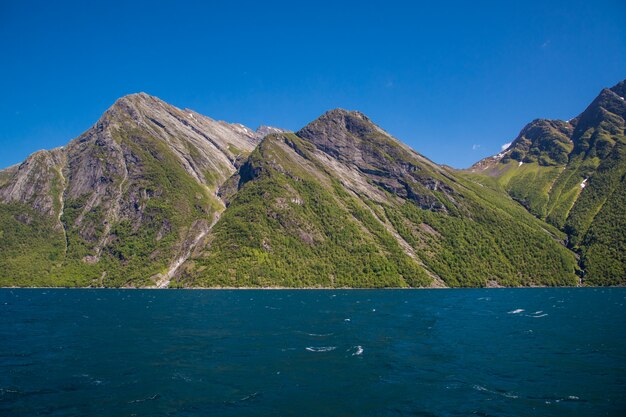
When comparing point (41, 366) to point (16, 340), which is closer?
point (41, 366)

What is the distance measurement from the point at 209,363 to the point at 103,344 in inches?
876

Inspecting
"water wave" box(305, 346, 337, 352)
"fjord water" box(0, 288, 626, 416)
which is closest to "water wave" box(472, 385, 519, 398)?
"fjord water" box(0, 288, 626, 416)

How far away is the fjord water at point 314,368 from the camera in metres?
34.2

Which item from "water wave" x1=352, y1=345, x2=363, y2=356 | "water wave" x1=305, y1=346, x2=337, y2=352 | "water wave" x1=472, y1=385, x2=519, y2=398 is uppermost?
"water wave" x1=305, y1=346, x2=337, y2=352

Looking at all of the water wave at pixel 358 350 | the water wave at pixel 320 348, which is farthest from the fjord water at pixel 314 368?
the water wave at pixel 320 348

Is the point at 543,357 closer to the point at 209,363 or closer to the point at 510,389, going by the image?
the point at 510,389

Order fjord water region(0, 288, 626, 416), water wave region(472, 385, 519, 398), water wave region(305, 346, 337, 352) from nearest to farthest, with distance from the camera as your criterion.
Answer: fjord water region(0, 288, 626, 416) < water wave region(472, 385, 519, 398) < water wave region(305, 346, 337, 352)

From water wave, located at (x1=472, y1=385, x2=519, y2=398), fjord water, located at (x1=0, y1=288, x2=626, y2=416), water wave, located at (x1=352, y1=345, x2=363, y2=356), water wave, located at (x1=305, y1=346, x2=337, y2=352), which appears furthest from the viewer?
water wave, located at (x1=305, y1=346, x2=337, y2=352)

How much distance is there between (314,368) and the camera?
46438 mm

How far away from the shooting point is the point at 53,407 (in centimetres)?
3325

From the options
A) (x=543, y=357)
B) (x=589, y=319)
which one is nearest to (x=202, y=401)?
(x=543, y=357)

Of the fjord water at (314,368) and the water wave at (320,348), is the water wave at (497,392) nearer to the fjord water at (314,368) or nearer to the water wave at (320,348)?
the fjord water at (314,368)

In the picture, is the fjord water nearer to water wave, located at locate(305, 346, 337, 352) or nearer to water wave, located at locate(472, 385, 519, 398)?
water wave, located at locate(472, 385, 519, 398)

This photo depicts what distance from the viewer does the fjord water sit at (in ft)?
112
